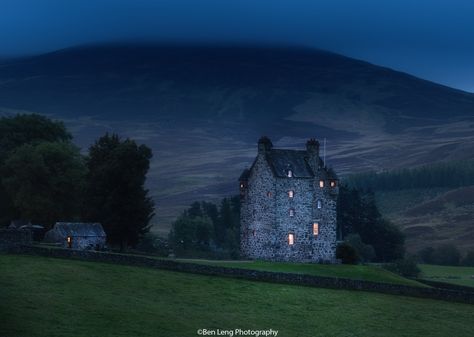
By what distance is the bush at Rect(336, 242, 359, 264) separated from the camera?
93.8 m

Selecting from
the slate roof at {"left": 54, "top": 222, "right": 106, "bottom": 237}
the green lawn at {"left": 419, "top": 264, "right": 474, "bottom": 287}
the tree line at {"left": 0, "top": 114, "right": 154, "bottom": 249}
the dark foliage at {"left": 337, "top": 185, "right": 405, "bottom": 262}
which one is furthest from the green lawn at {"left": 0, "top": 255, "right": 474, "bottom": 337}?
the dark foliage at {"left": 337, "top": 185, "right": 405, "bottom": 262}

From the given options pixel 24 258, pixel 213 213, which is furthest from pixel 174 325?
pixel 213 213

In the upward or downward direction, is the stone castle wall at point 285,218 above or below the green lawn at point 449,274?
above

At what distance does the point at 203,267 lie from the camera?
64250 mm

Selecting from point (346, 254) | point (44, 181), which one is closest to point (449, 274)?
point (346, 254)

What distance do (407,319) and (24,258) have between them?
2567 centimetres

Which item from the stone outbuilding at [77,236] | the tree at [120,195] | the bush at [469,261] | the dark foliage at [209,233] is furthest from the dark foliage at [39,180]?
the bush at [469,261]

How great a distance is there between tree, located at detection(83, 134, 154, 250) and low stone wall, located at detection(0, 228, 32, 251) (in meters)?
25.4

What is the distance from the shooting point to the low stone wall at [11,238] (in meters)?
61.2

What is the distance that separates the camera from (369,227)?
136750 millimetres

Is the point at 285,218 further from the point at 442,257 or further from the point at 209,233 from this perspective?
the point at 442,257

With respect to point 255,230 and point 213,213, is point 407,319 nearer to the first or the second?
point 255,230

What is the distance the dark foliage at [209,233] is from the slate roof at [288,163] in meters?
27.1

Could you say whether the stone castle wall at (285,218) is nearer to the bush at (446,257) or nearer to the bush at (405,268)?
the bush at (405,268)
